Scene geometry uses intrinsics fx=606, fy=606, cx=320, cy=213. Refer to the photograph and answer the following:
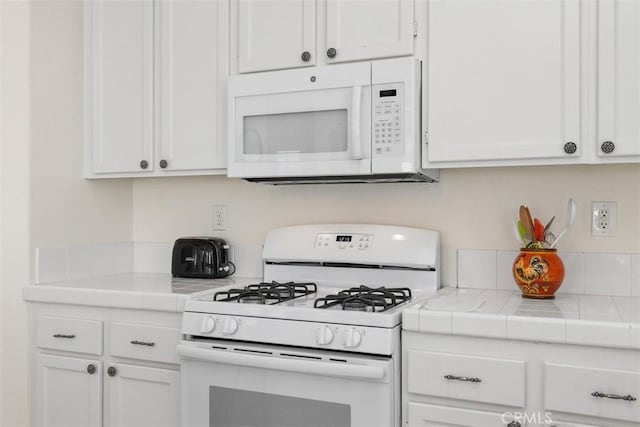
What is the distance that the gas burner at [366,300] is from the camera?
1.87 meters

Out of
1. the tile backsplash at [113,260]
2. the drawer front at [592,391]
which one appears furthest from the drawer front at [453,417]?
the tile backsplash at [113,260]

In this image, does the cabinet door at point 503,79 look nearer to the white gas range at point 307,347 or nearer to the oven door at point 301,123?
the oven door at point 301,123

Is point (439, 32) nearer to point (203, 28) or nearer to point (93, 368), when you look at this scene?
point (203, 28)

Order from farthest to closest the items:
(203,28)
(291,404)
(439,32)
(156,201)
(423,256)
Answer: (156,201) → (203,28) → (423,256) → (439,32) → (291,404)

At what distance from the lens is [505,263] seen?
7.35 feet

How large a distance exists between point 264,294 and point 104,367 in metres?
0.72

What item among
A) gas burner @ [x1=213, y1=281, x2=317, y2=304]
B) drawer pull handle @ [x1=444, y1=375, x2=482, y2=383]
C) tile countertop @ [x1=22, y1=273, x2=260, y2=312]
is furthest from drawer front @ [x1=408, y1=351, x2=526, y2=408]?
tile countertop @ [x1=22, y1=273, x2=260, y2=312]

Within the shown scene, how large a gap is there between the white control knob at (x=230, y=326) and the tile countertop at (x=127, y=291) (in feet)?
0.83

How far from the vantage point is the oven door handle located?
1701 millimetres

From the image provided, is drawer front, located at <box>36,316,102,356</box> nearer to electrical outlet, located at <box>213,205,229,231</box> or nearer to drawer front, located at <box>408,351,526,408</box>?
electrical outlet, located at <box>213,205,229,231</box>

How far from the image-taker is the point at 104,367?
7.49ft

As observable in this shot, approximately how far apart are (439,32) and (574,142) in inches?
22.4

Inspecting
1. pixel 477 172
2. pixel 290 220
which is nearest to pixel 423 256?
pixel 477 172

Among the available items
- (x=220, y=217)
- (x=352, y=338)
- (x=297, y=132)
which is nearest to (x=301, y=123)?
(x=297, y=132)
